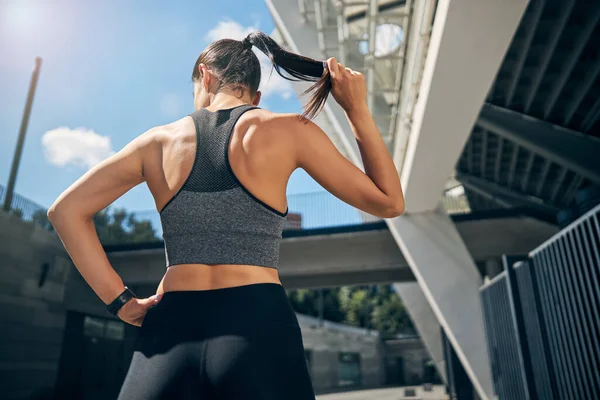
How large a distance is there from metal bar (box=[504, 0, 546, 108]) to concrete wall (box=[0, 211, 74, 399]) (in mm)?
14885

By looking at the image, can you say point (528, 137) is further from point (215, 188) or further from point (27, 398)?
point (27, 398)

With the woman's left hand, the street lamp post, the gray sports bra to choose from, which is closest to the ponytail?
the gray sports bra

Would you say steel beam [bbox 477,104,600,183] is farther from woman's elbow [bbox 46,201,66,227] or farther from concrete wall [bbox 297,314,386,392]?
concrete wall [bbox 297,314,386,392]

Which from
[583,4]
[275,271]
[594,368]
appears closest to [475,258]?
[583,4]

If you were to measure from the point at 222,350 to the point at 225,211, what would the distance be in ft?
1.21

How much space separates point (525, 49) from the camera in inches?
399

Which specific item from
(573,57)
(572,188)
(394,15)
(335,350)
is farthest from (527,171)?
(335,350)

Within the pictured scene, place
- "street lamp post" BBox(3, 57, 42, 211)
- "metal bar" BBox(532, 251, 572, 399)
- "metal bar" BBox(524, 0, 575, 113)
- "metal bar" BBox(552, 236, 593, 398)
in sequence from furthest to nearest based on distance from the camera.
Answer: "street lamp post" BBox(3, 57, 42, 211) → "metal bar" BBox(524, 0, 575, 113) → "metal bar" BBox(532, 251, 572, 399) → "metal bar" BBox(552, 236, 593, 398)

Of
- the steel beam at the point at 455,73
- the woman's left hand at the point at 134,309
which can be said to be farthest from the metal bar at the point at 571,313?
the woman's left hand at the point at 134,309

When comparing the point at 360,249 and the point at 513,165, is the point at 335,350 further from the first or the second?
the point at 513,165

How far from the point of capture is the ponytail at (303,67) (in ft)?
4.92

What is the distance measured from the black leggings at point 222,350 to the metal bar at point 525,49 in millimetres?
9700

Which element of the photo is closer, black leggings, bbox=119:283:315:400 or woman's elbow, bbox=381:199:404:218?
black leggings, bbox=119:283:315:400

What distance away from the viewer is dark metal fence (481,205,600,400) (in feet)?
15.6
